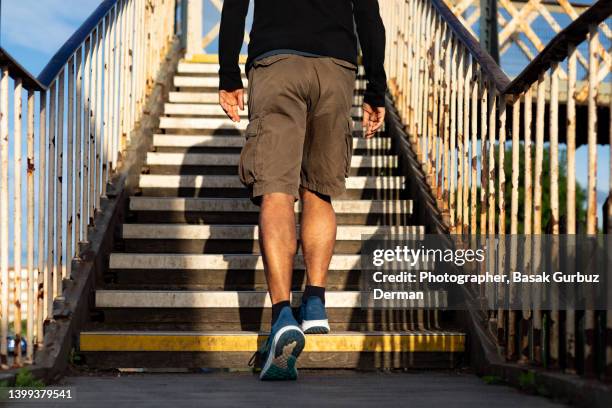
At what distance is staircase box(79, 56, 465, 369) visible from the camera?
322 cm

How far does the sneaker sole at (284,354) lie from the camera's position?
2.65 meters

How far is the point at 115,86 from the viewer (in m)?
4.46

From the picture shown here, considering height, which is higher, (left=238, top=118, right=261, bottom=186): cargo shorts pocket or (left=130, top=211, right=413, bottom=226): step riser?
Result: (left=238, top=118, right=261, bottom=186): cargo shorts pocket

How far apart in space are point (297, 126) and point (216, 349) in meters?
0.93

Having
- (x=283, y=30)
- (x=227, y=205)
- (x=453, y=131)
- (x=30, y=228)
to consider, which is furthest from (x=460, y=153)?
(x=30, y=228)

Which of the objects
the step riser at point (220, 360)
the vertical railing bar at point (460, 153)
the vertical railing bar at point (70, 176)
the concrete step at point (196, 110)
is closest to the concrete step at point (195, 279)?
the vertical railing bar at point (70, 176)

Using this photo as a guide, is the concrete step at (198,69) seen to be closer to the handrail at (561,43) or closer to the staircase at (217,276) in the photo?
the staircase at (217,276)

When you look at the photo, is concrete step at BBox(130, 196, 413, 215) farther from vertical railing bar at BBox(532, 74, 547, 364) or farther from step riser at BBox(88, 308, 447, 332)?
vertical railing bar at BBox(532, 74, 547, 364)

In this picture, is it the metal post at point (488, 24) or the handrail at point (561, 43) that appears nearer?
the handrail at point (561, 43)

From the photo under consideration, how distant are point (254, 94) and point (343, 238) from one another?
1397 mm

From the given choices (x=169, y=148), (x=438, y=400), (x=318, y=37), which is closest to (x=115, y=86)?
(x=169, y=148)

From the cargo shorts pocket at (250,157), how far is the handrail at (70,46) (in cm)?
77

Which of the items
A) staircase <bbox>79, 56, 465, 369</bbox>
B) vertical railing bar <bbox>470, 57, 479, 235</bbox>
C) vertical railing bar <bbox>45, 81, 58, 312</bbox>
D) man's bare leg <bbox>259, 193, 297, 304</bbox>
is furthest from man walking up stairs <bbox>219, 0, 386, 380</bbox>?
vertical railing bar <bbox>45, 81, 58, 312</bbox>

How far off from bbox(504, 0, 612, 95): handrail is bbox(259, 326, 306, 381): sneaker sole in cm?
121
